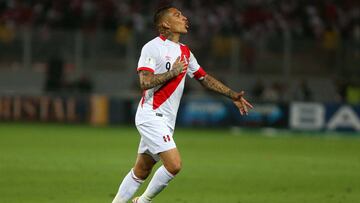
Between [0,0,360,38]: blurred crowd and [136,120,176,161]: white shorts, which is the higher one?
[136,120,176,161]: white shorts

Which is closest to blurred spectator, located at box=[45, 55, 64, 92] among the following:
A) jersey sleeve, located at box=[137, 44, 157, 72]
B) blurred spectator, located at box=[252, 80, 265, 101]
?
blurred spectator, located at box=[252, 80, 265, 101]

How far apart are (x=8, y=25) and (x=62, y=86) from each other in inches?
116

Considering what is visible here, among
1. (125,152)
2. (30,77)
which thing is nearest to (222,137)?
(125,152)

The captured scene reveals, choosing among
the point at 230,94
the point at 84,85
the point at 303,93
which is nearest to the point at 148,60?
the point at 230,94

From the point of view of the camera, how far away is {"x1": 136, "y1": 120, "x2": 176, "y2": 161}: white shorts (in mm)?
8961

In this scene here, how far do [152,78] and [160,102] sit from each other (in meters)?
0.36

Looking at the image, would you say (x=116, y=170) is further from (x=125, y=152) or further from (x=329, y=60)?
(x=329, y=60)

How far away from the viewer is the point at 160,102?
30.1ft

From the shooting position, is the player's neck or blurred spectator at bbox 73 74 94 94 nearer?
the player's neck

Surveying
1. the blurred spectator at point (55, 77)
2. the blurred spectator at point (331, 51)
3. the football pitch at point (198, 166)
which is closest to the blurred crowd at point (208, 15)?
the blurred spectator at point (331, 51)

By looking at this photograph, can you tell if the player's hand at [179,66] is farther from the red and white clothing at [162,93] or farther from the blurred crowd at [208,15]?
the blurred crowd at [208,15]

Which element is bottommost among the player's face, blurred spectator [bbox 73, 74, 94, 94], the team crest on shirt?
blurred spectator [bbox 73, 74, 94, 94]

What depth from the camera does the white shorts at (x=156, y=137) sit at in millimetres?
8961

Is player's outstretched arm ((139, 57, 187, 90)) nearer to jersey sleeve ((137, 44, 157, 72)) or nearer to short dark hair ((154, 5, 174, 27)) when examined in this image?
jersey sleeve ((137, 44, 157, 72))
